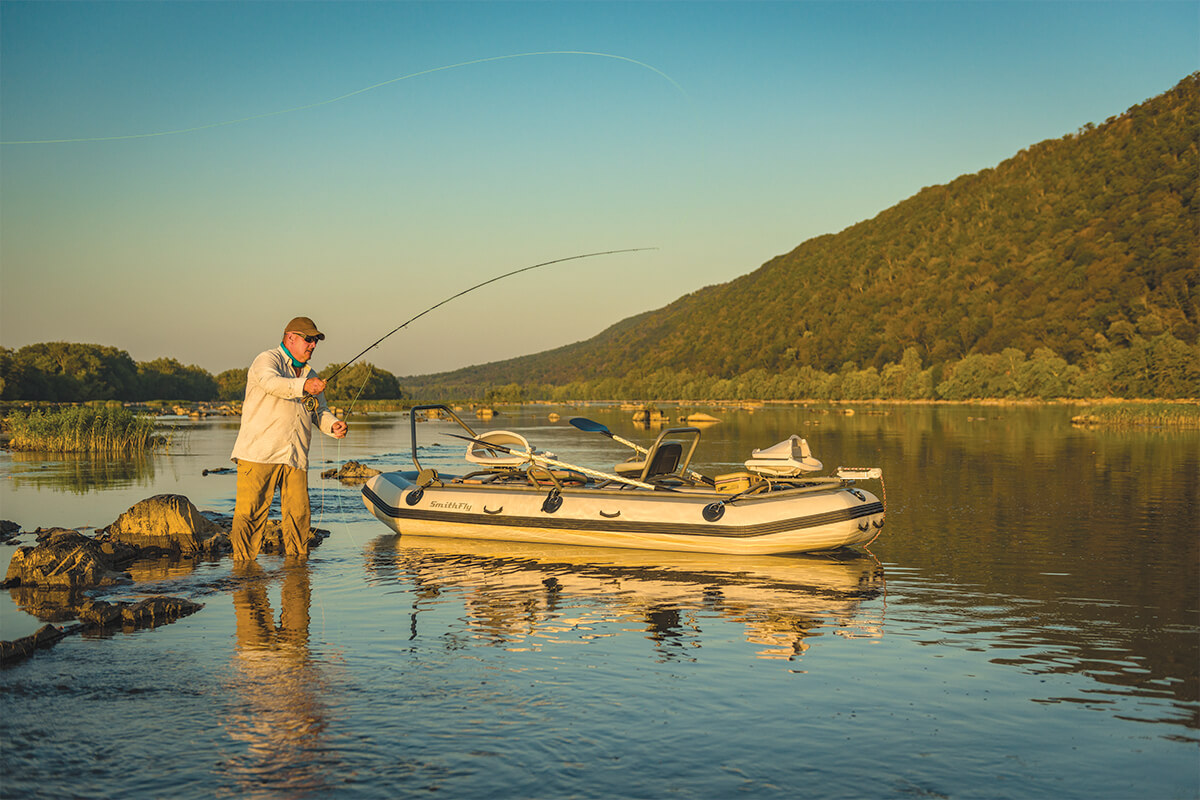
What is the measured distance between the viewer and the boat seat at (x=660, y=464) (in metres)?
14.6

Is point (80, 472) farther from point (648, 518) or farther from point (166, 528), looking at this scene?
point (648, 518)

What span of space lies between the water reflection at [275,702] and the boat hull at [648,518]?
442 centimetres

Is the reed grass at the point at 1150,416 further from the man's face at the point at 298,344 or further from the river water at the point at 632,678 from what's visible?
the man's face at the point at 298,344

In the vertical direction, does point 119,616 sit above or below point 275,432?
below

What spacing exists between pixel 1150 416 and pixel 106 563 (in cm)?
6221

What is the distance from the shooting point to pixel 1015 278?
526ft

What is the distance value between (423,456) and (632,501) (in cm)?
2423

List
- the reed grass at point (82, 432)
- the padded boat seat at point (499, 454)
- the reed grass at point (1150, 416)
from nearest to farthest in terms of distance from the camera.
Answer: the padded boat seat at point (499, 454) < the reed grass at point (82, 432) < the reed grass at point (1150, 416)

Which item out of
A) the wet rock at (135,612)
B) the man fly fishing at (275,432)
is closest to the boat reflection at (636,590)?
the man fly fishing at (275,432)

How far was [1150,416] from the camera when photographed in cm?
5850

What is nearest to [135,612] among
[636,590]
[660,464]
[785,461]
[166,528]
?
[166,528]

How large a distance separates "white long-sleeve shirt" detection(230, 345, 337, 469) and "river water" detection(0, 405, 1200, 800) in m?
1.60

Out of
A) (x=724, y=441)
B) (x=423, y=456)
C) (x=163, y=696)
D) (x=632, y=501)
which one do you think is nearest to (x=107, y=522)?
(x=632, y=501)

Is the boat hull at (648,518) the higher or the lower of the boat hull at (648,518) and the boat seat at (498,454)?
the lower
